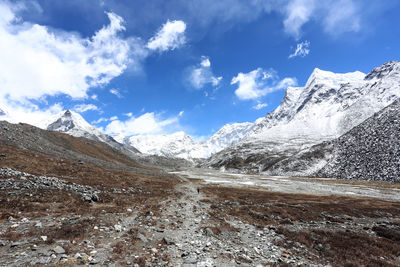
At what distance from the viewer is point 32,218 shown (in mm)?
14375

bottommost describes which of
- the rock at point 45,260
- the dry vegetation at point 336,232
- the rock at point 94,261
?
the dry vegetation at point 336,232

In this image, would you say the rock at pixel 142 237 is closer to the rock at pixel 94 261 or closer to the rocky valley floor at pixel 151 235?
the rocky valley floor at pixel 151 235

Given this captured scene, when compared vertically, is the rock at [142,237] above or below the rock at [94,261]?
below

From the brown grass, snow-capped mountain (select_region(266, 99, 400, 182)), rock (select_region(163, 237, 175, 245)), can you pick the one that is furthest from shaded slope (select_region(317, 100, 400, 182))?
→ rock (select_region(163, 237, 175, 245))

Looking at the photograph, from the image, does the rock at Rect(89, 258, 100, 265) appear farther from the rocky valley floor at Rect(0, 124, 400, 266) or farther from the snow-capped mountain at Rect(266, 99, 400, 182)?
the snow-capped mountain at Rect(266, 99, 400, 182)

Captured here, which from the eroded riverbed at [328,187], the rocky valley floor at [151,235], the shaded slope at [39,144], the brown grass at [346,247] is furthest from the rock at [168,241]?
the eroded riverbed at [328,187]

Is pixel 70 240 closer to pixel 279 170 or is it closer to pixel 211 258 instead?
pixel 211 258

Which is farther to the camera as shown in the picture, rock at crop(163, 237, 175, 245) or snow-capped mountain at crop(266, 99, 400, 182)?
snow-capped mountain at crop(266, 99, 400, 182)

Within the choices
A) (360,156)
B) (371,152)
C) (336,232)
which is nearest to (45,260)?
(336,232)

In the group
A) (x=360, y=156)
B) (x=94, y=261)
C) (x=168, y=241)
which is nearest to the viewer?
(x=94, y=261)

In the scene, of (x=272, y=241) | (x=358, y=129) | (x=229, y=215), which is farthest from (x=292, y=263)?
(x=358, y=129)

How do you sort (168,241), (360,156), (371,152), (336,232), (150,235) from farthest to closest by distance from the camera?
1. (360,156)
2. (371,152)
3. (336,232)
4. (150,235)
5. (168,241)

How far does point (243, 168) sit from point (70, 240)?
198m

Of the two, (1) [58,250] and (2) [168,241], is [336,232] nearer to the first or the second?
(2) [168,241]
